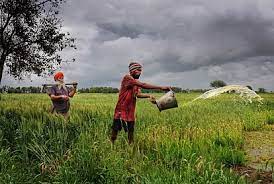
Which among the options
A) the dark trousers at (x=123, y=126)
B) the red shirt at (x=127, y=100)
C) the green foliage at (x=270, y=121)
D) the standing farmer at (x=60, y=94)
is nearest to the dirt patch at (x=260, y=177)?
the dark trousers at (x=123, y=126)

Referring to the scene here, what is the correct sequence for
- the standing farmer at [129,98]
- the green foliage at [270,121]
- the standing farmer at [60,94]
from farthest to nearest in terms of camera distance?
the green foliage at [270,121], the standing farmer at [60,94], the standing farmer at [129,98]

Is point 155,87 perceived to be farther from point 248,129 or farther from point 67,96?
point 248,129

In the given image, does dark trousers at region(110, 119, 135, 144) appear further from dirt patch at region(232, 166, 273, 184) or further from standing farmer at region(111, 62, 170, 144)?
dirt patch at region(232, 166, 273, 184)

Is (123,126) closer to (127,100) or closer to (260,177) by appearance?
(127,100)

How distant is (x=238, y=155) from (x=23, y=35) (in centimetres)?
1378

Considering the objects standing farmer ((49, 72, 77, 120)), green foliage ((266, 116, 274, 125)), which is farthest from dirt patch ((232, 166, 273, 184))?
green foliage ((266, 116, 274, 125))

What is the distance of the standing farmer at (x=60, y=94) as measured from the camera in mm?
11614

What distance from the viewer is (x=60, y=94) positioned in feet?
38.3

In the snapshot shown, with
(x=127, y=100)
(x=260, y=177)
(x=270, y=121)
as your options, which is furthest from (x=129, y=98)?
(x=270, y=121)

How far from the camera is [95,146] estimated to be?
773cm

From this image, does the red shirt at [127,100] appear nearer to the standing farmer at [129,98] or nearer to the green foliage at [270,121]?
the standing farmer at [129,98]

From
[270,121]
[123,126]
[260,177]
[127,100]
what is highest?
[127,100]

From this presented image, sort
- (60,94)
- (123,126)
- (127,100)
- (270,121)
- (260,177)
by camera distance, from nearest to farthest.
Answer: (260,177)
(127,100)
(123,126)
(60,94)
(270,121)

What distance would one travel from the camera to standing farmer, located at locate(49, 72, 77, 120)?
11614 millimetres
